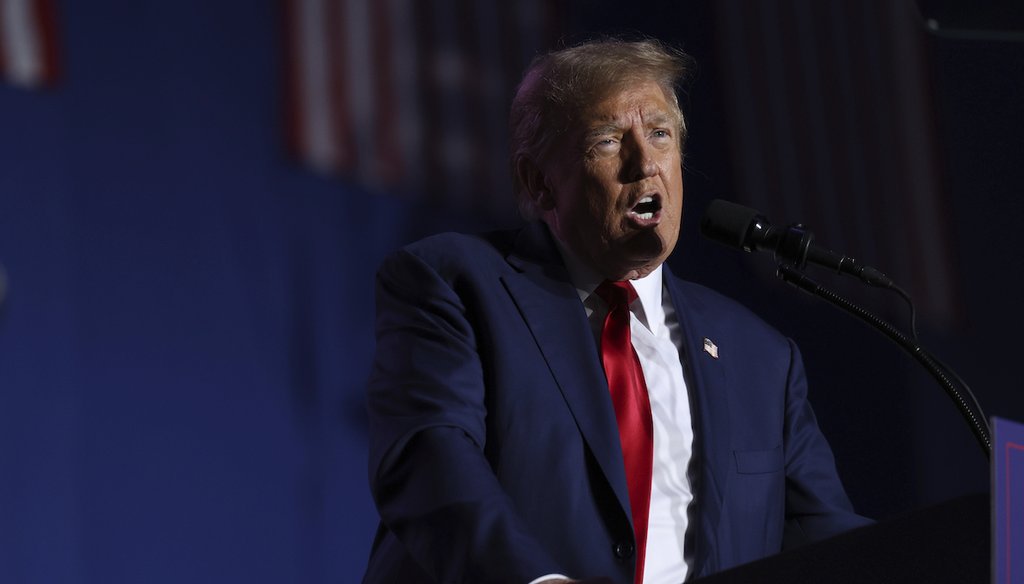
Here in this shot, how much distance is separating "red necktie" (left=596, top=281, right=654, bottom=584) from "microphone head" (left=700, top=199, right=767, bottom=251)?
0.23 m

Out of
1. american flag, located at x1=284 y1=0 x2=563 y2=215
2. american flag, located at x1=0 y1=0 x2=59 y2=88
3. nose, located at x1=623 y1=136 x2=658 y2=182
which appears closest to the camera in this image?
nose, located at x1=623 y1=136 x2=658 y2=182

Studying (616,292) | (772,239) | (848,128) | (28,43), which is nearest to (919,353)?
(772,239)

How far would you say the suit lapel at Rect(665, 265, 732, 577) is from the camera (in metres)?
1.46

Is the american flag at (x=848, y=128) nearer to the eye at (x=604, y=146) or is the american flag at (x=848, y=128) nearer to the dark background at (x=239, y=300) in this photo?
the dark background at (x=239, y=300)

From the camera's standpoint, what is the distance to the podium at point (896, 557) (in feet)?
3.00

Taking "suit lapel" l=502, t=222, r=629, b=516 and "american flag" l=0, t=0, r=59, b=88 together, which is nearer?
"suit lapel" l=502, t=222, r=629, b=516

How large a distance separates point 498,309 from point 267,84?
141 centimetres

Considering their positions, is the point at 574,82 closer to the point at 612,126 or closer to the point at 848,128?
the point at 612,126

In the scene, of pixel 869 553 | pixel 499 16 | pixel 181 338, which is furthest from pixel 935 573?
pixel 499 16

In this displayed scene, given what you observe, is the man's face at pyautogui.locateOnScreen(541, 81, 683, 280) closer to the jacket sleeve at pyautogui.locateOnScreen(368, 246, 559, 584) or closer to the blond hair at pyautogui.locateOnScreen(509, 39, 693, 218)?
the blond hair at pyautogui.locateOnScreen(509, 39, 693, 218)

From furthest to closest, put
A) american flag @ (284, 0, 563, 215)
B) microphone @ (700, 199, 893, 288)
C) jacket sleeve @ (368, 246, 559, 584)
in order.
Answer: american flag @ (284, 0, 563, 215)
microphone @ (700, 199, 893, 288)
jacket sleeve @ (368, 246, 559, 584)

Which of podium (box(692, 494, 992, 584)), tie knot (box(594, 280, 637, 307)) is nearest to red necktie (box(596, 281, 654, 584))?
tie knot (box(594, 280, 637, 307))

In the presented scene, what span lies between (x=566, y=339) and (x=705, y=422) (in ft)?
0.61

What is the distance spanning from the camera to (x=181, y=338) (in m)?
2.60
